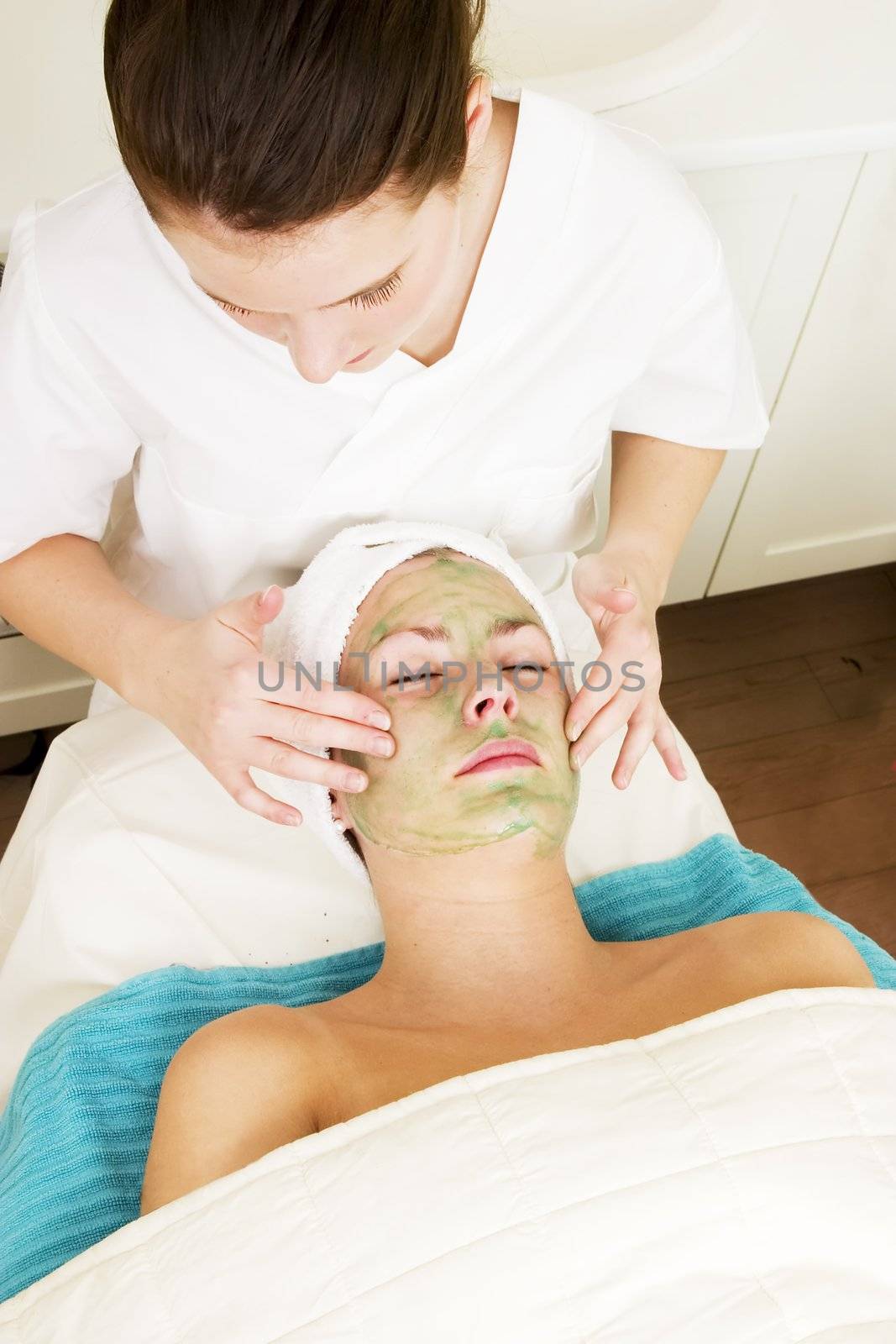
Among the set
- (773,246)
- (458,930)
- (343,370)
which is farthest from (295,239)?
(773,246)

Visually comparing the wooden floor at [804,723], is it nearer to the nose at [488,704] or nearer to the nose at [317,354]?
the nose at [488,704]

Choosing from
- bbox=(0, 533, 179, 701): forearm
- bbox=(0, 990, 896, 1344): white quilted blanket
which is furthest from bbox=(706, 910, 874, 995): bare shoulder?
bbox=(0, 533, 179, 701): forearm

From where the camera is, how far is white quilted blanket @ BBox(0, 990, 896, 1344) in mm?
913

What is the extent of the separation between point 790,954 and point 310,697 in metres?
0.59

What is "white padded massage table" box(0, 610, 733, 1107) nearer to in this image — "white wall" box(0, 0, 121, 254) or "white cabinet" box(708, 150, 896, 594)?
"white wall" box(0, 0, 121, 254)

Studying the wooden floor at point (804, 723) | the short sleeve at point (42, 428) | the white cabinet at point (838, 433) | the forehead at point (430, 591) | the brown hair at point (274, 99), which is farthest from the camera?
the wooden floor at point (804, 723)

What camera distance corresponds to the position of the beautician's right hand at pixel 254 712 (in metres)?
1.03

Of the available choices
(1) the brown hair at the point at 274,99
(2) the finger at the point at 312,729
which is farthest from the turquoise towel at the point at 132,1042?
(1) the brown hair at the point at 274,99

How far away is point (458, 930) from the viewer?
1.21 m

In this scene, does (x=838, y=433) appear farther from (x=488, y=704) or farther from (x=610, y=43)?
(x=488, y=704)

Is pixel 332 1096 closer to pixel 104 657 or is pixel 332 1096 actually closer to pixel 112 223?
pixel 104 657

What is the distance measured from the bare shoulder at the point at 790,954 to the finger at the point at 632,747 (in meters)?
0.23

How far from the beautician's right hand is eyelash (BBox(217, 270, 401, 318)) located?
0.25 m

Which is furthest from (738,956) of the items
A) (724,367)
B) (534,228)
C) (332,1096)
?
(534,228)
